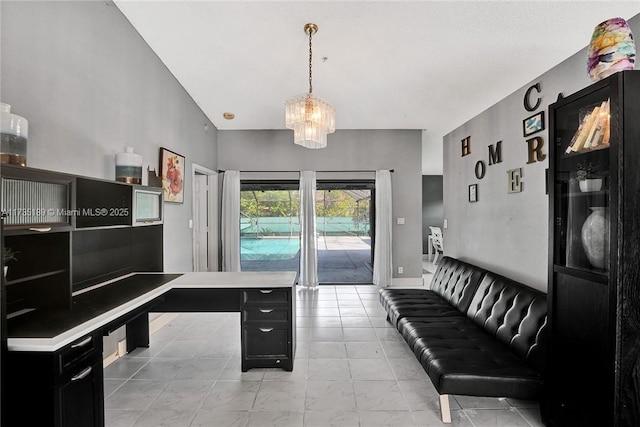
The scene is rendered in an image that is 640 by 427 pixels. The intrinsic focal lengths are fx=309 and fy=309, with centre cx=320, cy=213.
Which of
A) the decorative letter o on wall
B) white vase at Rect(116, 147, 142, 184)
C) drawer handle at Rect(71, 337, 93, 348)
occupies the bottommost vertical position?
drawer handle at Rect(71, 337, 93, 348)

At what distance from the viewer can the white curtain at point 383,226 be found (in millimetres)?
5477

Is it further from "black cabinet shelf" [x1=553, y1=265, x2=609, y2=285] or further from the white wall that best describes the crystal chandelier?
the white wall

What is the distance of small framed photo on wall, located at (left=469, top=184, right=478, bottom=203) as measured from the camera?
4.00 m

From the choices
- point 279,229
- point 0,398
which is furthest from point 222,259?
point 0,398

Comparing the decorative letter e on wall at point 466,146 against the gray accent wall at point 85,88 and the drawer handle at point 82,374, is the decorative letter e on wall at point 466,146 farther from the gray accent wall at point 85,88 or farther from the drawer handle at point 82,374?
the drawer handle at point 82,374

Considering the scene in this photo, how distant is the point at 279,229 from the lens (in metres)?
5.91

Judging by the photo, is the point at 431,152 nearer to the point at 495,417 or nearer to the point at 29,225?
the point at 495,417

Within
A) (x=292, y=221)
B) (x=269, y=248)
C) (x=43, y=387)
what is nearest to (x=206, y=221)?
(x=269, y=248)

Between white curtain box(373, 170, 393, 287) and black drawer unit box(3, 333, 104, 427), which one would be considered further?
white curtain box(373, 170, 393, 287)

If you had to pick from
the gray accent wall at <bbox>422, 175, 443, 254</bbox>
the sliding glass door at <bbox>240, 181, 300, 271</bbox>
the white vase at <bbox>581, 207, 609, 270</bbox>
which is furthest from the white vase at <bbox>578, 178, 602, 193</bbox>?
the gray accent wall at <bbox>422, 175, 443, 254</bbox>

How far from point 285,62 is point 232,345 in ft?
10.2

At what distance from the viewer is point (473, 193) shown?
13.3 feet

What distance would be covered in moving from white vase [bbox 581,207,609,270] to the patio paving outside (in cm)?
425

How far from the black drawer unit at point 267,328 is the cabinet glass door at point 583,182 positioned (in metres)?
1.98
